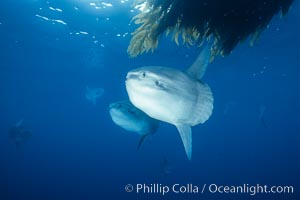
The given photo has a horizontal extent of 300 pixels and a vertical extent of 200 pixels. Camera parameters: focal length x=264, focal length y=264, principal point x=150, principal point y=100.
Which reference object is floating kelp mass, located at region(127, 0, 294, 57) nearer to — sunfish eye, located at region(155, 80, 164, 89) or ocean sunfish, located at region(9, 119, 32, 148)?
sunfish eye, located at region(155, 80, 164, 89)

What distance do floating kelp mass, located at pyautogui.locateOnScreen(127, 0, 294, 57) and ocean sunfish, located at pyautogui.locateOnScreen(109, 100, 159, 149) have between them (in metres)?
1.05

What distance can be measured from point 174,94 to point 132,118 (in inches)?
119

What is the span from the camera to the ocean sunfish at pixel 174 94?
203cm

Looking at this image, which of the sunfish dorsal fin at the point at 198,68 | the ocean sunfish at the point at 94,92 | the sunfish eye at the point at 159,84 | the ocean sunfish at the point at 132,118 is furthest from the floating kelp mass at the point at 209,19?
the ocean sunfish at the point at 94,92

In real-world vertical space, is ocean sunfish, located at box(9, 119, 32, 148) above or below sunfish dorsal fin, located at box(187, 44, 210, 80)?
below

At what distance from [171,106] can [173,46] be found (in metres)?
18.0

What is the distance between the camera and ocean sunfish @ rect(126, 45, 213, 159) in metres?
2.03

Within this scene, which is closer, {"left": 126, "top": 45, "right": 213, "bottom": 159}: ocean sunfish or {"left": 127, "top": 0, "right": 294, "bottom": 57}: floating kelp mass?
{"left": 126, "top": 45, "right": 213, "bottom": 159}: ocean sunfish

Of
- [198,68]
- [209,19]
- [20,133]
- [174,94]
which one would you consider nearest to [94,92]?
[20,133]

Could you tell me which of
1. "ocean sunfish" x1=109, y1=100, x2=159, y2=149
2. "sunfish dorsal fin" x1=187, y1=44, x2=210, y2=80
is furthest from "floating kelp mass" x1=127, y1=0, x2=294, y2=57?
"sunfish dorsal fin" x1=187, y1=44, x2=210, y2=80

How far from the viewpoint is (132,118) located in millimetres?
5105

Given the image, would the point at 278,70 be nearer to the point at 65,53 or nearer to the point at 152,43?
the point at 65,53

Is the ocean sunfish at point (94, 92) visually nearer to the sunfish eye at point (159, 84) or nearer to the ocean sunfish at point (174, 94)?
the ocean sunfish at point (174, 94)

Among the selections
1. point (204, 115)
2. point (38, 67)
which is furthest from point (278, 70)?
point (204, 115)
